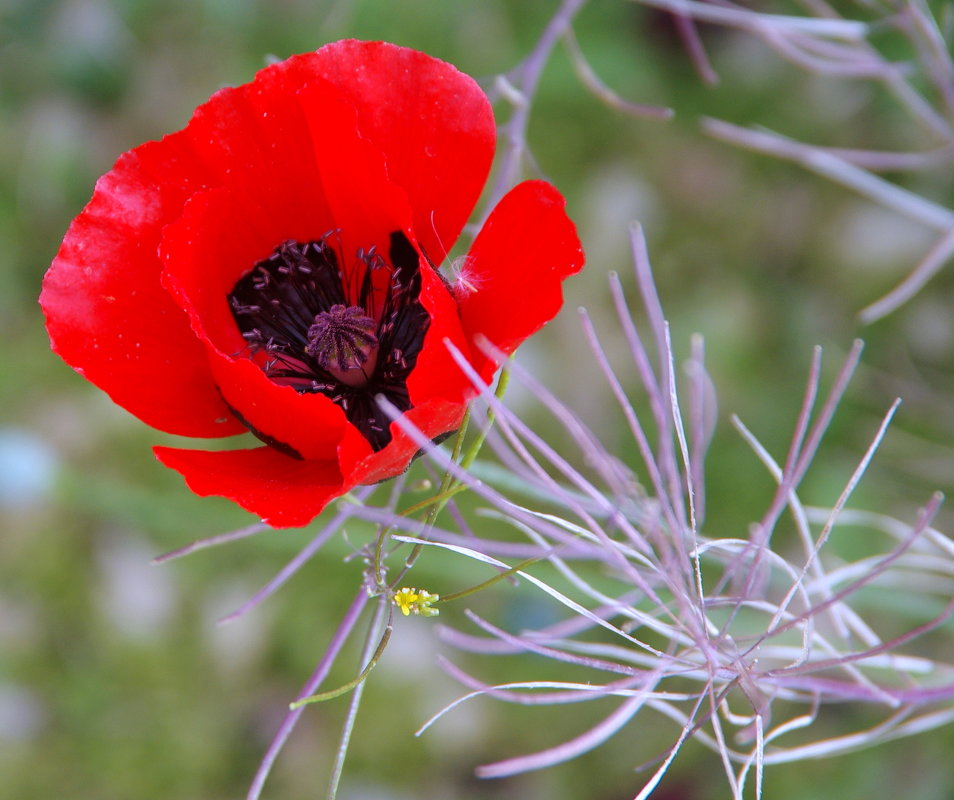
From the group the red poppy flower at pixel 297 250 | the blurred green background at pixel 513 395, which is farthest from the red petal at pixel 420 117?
the blurred green background at pixel 513 395

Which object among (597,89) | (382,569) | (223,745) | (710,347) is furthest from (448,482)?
(223,745)

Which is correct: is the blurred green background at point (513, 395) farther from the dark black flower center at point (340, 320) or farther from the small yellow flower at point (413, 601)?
the small yellow flower at point (413, 601)

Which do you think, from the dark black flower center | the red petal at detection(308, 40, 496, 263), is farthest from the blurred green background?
the red petal at detection(308, 40, 496, 263)

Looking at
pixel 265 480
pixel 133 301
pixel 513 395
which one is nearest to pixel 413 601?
pixel 265 480

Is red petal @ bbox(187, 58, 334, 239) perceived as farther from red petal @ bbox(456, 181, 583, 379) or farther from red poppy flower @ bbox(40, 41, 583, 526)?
red petal @ bbox(456, 181, 583, 379)

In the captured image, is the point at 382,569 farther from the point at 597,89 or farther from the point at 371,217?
the point at 597,89

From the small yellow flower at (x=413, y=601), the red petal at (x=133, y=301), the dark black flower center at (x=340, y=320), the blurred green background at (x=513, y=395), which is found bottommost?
the blurred green background at (x=513, y=395)

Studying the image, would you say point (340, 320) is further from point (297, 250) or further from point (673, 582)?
point (673, 582)
